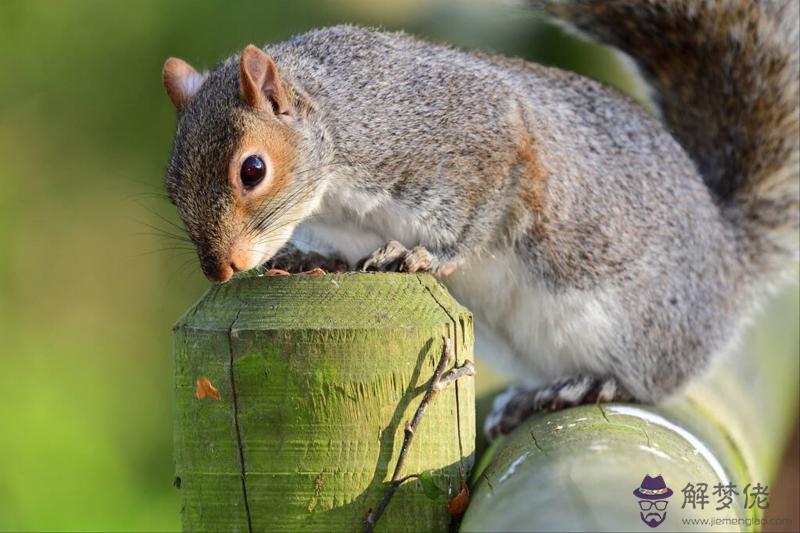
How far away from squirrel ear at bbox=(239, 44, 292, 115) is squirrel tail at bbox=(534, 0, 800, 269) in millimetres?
657

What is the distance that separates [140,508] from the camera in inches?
107

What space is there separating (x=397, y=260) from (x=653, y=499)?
0.60 metres

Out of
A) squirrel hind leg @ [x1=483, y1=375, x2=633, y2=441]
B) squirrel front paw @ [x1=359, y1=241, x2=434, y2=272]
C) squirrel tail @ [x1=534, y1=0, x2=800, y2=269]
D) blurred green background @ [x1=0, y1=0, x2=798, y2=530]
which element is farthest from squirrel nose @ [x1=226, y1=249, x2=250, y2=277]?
blurred green background @ [x1=0, y1=0, x2=798, y2=530]

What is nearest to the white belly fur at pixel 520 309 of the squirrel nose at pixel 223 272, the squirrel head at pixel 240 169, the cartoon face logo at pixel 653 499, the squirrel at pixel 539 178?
the squirrel at pixel 539 178

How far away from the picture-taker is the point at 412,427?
889mm

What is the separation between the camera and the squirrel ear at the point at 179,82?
4.50ft

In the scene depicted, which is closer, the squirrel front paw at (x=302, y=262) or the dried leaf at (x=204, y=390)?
the dried leaf at (x=204, y=390)

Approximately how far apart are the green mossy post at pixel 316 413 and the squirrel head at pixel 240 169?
295 millimetres

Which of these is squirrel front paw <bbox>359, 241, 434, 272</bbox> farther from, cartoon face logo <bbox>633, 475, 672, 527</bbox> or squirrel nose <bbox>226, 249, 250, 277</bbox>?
cartoon face logo <bbox>633, 475, 672, 527</bbox>

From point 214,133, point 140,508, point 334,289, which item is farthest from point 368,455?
point 140,508

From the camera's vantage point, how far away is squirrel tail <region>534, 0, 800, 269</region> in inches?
69.4

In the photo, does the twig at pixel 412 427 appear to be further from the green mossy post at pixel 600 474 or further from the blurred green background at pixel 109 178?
the blurred green background at pixel 109 178

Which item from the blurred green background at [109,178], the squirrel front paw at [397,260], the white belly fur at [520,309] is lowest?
the blurred green background at [109,178]

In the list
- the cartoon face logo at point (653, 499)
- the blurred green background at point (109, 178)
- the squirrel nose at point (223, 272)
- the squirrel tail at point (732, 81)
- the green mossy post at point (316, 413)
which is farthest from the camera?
the blurred green background at point (109, 178)
